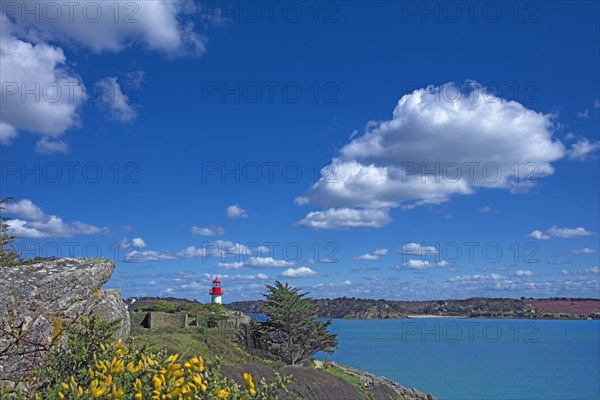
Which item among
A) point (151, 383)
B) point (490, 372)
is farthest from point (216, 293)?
point (151, 383)

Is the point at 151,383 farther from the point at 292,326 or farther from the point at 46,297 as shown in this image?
the point at 292,326

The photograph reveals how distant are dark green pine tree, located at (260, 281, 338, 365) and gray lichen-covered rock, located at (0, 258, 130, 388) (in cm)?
2259

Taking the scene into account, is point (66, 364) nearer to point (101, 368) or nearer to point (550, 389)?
point (101, 368)

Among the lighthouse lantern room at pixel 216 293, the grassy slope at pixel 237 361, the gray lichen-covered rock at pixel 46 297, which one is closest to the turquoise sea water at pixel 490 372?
the lighthouse lantern room at pixel 216 293

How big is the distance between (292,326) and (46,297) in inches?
971

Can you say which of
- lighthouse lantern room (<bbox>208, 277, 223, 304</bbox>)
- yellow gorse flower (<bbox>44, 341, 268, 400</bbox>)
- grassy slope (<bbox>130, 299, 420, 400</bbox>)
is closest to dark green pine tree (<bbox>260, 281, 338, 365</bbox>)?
grassy slope (<bbox>130, 299, 420, 400</bbox>)

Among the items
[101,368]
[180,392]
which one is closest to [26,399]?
[101,368]

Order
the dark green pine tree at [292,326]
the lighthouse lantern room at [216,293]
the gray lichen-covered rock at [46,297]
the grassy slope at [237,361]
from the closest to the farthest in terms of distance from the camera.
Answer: the gray lichen-covered rock at [46,297] → the grassy slope at [237,361] → the dark green pine tree at [292,326] → the lighthouse lantern room at [216,293]

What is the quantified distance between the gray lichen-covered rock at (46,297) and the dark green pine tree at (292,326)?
22.6 metres

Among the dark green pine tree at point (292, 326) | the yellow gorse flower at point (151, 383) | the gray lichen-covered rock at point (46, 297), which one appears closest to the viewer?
the yellow gorse flower at point (151, 383)

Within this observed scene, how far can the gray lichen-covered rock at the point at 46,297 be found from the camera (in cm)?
749

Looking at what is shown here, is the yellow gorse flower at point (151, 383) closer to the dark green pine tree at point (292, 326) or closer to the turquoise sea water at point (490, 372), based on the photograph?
the dark green pine tree at point (292, 326)

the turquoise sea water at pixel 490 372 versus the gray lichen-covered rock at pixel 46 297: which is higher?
the gray lichen-covered rock at pixel 46 297

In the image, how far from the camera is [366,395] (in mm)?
23984
